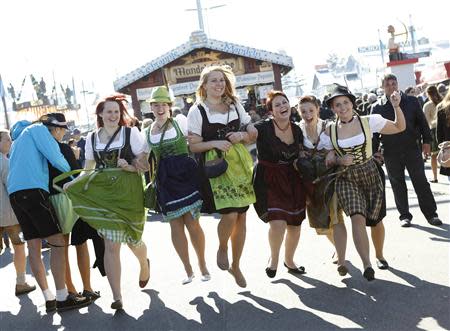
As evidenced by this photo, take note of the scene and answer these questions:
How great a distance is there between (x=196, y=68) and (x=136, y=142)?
18.7m

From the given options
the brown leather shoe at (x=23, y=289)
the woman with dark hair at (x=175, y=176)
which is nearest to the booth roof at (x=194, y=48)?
the brown leather shoe at (x=23, y=289)

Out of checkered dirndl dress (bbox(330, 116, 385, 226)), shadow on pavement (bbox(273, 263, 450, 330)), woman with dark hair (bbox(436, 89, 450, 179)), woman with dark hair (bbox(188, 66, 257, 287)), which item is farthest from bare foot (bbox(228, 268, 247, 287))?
woman with dark hair (bbox(436, 89, 450, 179))

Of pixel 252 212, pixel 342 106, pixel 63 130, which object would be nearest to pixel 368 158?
pixel 342 106

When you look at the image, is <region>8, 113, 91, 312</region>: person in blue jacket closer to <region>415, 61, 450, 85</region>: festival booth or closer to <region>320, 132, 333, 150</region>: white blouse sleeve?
<region>320, 132, 333, 150</region>: white blouse sleeve

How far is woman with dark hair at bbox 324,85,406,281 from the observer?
19.4ft

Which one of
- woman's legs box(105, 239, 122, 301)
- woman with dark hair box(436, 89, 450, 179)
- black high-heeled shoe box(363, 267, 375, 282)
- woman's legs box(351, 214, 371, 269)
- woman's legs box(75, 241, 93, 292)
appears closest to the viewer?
black high-heeled shoe box(363, 267, 375, 282)

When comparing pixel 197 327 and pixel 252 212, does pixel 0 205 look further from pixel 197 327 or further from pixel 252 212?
pixel 252 212

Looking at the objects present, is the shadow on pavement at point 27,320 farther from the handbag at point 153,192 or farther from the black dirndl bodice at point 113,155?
the black dirndl bodice at point 113,155

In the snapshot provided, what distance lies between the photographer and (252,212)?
A: 12.0 metres

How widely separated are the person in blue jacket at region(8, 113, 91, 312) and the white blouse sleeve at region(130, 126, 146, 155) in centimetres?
74

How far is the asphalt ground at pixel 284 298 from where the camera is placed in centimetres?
502

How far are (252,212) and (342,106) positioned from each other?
6.25 metres

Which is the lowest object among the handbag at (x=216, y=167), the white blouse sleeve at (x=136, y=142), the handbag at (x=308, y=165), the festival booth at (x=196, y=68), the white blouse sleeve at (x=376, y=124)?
the handbag at (x=308, y=165)

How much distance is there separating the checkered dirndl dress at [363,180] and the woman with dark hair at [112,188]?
185 cm
